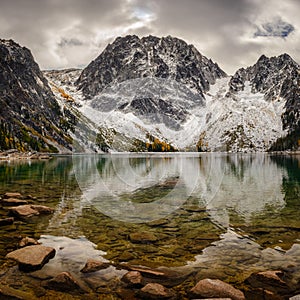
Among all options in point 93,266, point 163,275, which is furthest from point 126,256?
point 163,275

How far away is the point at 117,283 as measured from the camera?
15891 millimetres

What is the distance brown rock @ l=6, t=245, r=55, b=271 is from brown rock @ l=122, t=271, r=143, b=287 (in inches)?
202

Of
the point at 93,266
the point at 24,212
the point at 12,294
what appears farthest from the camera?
the point at 24,212

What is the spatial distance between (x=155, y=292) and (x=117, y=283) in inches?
92.9

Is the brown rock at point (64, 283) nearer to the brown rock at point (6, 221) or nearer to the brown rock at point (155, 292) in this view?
the brown rock at point (155, 292)

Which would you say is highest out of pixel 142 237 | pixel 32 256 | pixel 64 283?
pixel 32 256

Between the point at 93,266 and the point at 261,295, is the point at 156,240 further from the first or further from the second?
the point at 261,295

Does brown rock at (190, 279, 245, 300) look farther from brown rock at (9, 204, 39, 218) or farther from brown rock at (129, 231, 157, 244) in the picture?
brown rock at (9, 204, 39, 218)

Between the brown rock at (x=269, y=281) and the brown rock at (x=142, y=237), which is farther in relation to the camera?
the brown rock at (x=142, y=237)

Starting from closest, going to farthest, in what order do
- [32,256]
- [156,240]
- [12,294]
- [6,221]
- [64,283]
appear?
[12,294]
[64,283]
[32,256]
[156,240]
[6,221]

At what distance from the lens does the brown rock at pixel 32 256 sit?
56.5 ft

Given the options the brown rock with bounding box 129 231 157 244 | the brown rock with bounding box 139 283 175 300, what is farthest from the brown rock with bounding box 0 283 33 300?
the brown rock with bounding box 129 231 157 244

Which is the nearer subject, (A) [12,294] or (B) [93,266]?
(A) [12,294]

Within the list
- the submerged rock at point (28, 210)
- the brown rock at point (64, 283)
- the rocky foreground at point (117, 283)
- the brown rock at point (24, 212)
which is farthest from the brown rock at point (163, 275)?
the submerged rock at point (28, 210)
